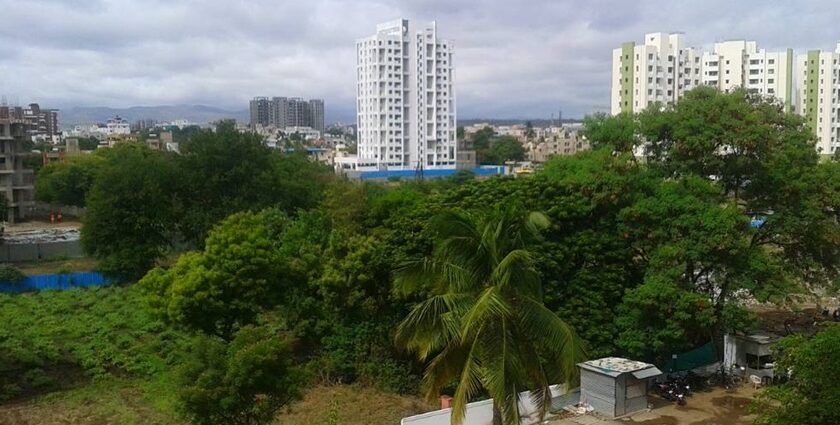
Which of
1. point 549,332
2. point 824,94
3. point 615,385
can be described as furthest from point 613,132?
point 824,94

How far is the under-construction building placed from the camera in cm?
4630

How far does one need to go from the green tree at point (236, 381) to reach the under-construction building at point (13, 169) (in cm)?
4005

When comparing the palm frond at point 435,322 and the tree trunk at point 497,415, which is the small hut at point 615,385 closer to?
the tree trunk at point 497,415

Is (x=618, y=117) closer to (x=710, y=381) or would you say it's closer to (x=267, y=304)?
(x=710, y=381)

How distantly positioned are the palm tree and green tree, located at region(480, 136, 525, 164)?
290 feet

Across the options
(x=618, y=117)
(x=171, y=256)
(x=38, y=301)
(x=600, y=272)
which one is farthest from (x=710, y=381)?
(x=171, y=256)

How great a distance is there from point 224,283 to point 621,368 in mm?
8507

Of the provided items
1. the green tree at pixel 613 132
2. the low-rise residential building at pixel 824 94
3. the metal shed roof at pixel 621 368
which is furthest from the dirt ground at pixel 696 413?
the low-rise residential building at pixel 824 94

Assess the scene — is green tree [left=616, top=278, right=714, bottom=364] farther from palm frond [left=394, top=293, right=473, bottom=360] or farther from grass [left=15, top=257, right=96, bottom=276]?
grass [left=15, top=257, right=96, bottom=276]

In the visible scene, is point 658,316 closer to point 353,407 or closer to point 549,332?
point 353,407

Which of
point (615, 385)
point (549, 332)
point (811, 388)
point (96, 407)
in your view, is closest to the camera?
point (549, 332)

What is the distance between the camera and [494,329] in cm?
766

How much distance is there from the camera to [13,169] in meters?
46.9

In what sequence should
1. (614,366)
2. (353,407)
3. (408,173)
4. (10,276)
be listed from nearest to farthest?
1. (614,366)
2. (353,407)
3. (10,276)
4. (408,173)
